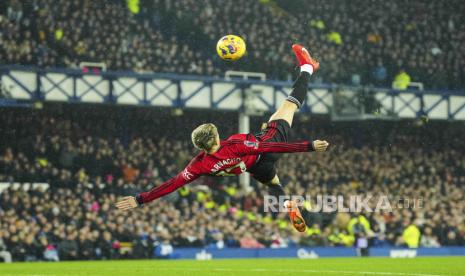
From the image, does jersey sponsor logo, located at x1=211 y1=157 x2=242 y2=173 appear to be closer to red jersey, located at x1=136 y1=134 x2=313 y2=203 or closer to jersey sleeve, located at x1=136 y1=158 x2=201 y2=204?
red jersey, located at x1=136 y1=134 x2=313 y2=203

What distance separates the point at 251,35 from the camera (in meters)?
30.7

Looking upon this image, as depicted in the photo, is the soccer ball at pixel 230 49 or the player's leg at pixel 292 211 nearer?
the player's leg at pixel 292 211

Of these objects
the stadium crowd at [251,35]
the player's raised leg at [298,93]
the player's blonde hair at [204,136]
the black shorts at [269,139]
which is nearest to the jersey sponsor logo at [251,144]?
the player's blonde hair at [204,136]

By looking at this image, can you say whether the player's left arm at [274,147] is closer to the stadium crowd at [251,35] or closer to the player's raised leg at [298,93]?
the player's raised leg at [298,93]

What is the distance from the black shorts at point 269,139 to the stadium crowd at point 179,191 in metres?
10.7

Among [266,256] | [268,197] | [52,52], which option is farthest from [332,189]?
[52,52]

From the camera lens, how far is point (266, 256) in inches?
986

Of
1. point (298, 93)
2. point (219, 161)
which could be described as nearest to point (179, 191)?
point (298, 93)

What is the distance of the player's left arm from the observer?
11.2 metres

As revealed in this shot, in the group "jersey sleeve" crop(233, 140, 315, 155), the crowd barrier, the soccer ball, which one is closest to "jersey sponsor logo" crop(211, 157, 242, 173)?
"jersey sleeve" crop(233, 140, 315, 155)

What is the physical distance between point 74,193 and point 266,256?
5.80 meters

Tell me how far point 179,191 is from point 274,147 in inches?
618

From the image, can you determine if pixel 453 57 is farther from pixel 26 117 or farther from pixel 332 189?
pixel 26 117

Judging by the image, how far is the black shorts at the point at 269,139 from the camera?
12.7m
